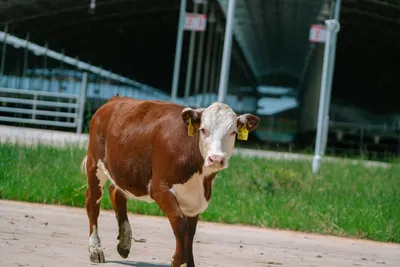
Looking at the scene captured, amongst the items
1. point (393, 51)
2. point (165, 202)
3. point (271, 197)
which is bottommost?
point (271, 197)

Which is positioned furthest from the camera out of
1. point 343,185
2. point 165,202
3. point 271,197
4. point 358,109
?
point 358,109

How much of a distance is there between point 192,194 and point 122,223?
1.23 metres

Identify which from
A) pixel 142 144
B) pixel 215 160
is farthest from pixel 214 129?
pixel 142 144

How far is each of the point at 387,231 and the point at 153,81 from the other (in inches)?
2134

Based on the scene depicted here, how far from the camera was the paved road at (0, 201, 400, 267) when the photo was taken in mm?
7465

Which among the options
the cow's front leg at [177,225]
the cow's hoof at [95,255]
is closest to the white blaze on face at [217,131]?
the cow's front leg at [177,225]

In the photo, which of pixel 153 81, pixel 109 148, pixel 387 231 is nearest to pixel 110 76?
pixel 153 81

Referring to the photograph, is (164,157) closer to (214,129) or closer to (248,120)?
(214,129)

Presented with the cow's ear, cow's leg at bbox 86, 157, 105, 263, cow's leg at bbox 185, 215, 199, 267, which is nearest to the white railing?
cow's leg at bbox 86, 157, 105, 263

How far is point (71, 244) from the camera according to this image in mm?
8188

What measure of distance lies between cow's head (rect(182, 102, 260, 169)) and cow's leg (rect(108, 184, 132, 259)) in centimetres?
140

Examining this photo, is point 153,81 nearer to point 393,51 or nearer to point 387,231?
point 393,51

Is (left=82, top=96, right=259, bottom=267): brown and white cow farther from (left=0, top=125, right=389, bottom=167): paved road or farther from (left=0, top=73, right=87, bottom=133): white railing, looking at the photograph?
(left=0, top=73, right=87, bottom=133): white railing

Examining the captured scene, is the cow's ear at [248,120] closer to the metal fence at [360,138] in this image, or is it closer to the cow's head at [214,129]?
the cow's head at [214,129]
